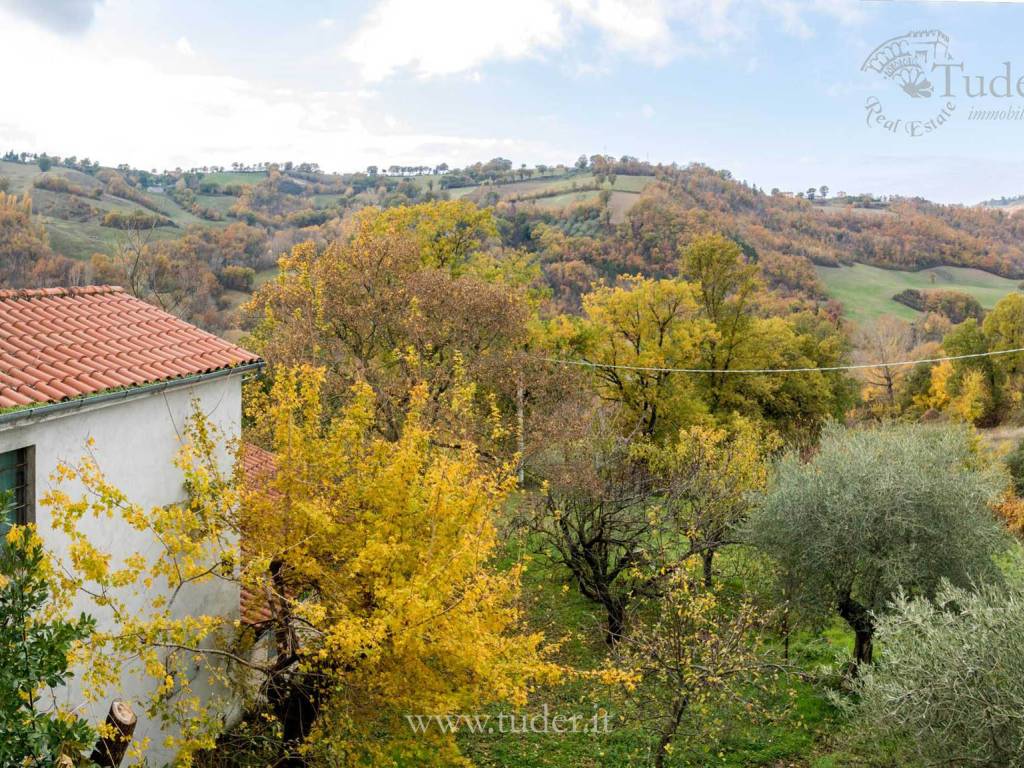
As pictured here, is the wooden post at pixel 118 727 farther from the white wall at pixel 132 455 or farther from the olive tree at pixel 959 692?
the olive tree at pixel 959 692

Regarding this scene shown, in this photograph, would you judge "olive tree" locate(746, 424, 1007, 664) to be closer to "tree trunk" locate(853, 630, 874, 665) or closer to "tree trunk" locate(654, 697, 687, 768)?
"tree trunk" locate(853, 630, 874, 665)

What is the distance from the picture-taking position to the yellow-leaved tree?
25.3 ft

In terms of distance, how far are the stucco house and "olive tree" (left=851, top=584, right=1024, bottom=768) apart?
8.74m

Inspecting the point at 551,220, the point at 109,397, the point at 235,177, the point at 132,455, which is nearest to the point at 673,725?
the point at 132,455

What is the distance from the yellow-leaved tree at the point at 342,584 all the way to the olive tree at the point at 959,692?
12.6 ft

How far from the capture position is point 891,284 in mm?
89000

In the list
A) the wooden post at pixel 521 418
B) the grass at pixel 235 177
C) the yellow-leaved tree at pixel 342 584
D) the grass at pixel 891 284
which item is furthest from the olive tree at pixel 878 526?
the grass at pixel 235 177

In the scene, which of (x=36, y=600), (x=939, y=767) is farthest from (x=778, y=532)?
(x=36, y=600)

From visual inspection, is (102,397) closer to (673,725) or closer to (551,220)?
(673,725)

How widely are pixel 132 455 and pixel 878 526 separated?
12245 millimetres

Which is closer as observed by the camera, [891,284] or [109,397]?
[109,397]

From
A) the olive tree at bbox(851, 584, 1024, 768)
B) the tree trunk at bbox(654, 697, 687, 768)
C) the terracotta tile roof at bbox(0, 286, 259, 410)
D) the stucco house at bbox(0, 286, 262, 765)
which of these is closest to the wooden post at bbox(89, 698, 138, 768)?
the stucco house at bbox(0, 286, 262, 765)

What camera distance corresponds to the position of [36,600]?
5277 millimetres

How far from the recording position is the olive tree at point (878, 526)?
527 inches
